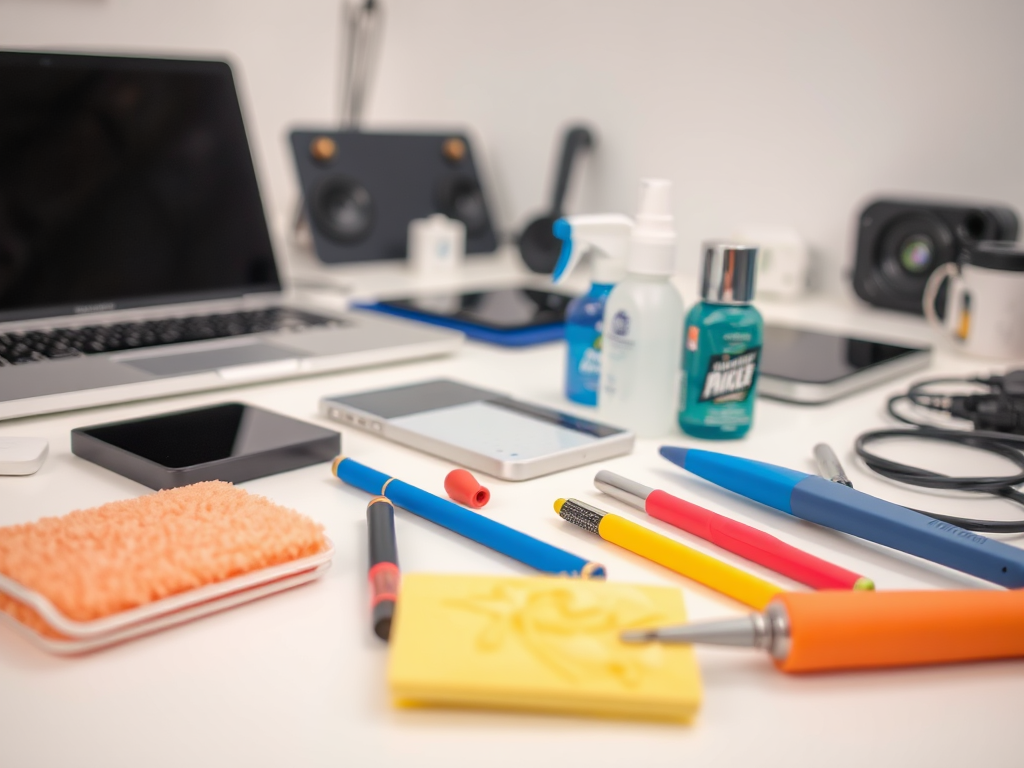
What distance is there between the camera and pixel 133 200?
93 cm

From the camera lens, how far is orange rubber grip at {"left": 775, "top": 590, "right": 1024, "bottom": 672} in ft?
1.32

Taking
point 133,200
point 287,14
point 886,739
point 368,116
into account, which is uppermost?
point 287,14

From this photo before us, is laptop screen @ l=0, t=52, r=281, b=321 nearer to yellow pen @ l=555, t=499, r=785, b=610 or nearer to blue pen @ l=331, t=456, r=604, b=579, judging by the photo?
blue pen @ l=331, t=456, r=604, b=579

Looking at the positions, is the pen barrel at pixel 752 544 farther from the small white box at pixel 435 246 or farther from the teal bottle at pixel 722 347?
the small white box at pixel 435 246

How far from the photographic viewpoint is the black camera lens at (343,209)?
138 cm

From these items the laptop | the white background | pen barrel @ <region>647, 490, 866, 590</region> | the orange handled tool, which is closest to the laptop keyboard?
the laptop

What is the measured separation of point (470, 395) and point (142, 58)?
53 cm

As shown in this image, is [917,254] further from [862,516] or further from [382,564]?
[382,564]

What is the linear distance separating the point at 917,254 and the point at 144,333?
0.92 meters

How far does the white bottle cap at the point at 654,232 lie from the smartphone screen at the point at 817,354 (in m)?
0.22

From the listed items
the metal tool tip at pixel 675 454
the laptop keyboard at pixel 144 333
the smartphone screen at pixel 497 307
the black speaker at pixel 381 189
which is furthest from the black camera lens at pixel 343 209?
the metal tool tip at pixel 675 454

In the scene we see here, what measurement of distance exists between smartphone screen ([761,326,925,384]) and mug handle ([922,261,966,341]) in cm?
12

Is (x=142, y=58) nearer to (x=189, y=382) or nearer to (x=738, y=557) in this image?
(x=189, y=382)

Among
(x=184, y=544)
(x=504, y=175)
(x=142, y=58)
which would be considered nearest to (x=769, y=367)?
(x=184, y=544)
